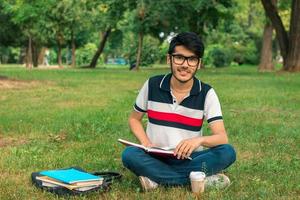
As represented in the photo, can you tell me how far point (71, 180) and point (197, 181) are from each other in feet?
3.40

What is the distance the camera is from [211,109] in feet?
17.0

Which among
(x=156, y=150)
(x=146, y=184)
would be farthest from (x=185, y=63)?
(x=146, y=184)

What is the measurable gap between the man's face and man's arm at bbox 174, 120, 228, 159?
47 cm

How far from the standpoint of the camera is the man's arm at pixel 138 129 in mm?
5310

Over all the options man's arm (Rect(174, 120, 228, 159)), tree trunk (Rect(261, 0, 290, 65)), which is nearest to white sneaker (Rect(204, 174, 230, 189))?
man's arm (Rect(174, 120, 228, 159))

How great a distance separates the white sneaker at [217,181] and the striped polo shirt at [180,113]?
0.40 meters

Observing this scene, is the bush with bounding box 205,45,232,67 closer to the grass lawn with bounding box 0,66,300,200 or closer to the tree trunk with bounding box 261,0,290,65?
the tree trunk with bounding box 261,0,290,65

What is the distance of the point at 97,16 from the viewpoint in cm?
3900

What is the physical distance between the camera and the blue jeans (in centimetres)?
518

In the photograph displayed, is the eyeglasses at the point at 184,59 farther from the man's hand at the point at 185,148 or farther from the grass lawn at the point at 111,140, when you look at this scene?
the grass lawn at the point at 111,140

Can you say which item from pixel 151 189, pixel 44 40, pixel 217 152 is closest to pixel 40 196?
pixel 151 189

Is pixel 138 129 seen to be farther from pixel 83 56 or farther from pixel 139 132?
pixel 83 56

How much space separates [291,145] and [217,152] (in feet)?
9.28

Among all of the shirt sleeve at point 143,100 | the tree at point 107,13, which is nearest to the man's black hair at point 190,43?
the shirt sleeve at point 143,100
